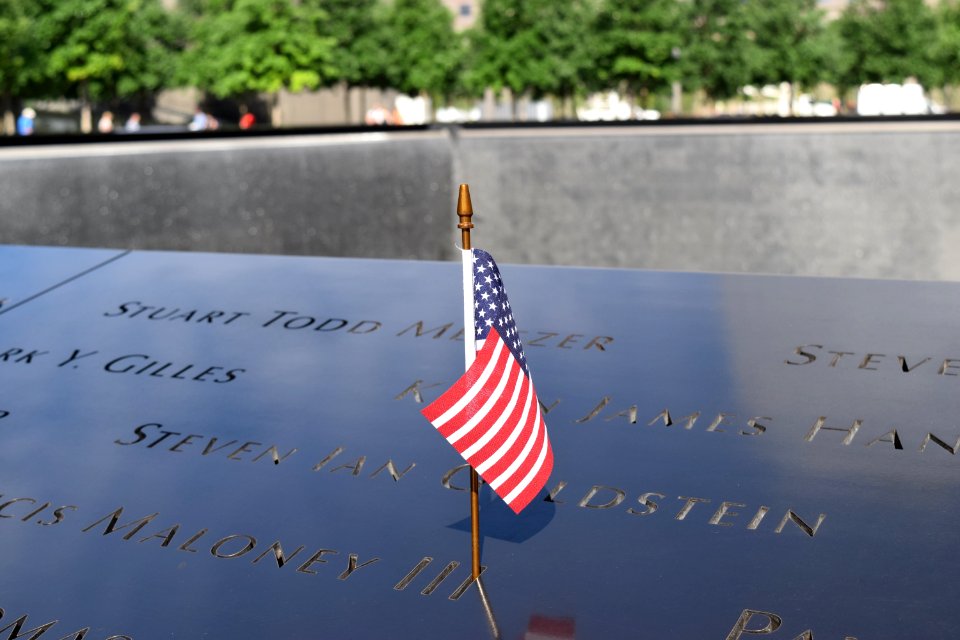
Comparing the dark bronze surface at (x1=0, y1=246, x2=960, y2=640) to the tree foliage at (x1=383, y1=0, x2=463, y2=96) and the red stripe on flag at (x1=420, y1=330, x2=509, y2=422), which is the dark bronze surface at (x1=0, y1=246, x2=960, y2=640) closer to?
the red stripe on flag at (x1=420, y1=330, x2=509, y2=422)

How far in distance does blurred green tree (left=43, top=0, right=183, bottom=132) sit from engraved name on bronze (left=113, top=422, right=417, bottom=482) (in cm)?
4391

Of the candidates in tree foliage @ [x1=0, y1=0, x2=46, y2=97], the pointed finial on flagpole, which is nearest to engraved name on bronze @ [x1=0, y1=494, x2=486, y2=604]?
the pointed finial on flagpole

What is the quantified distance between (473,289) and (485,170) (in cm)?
1168

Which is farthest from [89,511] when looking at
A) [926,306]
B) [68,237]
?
[68,237]

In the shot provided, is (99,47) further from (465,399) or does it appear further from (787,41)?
(465,399)

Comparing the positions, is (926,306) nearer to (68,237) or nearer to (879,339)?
(879,339)

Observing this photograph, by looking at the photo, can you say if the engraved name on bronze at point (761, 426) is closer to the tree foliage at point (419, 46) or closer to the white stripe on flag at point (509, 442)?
the white stripe on flag at point (509, 442)

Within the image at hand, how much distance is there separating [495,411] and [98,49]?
4953 centimetres

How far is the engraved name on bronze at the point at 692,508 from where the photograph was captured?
3607 millimetres

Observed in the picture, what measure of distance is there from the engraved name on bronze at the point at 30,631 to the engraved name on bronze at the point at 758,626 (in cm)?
158

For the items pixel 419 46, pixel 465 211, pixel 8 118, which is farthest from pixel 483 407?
pixel 419 46

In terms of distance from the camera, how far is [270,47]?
156ft

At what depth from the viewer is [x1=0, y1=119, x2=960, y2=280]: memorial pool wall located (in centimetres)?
1220

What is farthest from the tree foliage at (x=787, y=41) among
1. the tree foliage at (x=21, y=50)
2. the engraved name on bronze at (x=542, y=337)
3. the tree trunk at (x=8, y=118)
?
the engraved name on bronze at (x=542, y=337)
